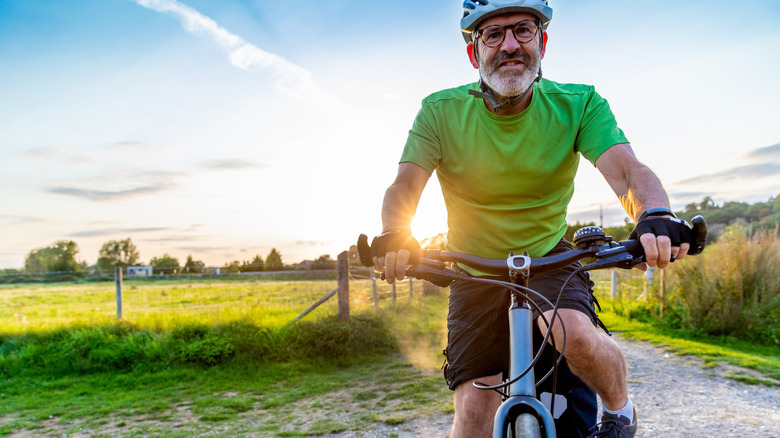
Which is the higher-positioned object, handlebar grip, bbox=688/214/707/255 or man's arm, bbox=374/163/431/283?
man's arm, bbox=374/163/431/283

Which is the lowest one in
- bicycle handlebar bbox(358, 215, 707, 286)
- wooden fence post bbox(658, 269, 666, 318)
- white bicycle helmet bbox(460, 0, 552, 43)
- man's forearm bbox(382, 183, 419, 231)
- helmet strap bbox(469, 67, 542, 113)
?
wooden fence post bbox(658, 269, 666, 318)

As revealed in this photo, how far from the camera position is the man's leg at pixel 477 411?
253cm

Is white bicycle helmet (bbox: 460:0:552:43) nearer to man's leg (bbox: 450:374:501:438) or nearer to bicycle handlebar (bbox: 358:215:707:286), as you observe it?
bicycle handlebar (bbox: 358:215:707:286)

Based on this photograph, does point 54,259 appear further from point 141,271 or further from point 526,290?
point 526,290

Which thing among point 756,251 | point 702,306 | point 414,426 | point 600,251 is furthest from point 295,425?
point 756,251

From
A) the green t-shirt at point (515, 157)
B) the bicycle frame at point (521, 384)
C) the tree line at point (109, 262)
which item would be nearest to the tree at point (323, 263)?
the tree line at point (109, 262)

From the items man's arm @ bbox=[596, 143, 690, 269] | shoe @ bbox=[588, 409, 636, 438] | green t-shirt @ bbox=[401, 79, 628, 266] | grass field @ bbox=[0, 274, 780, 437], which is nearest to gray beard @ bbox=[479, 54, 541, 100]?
green t-shirt @ bbox=[401, 79, 628, 266]

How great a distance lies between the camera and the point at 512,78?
2717mm

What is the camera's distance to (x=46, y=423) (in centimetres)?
649

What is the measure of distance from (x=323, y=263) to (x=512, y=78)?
13879 millimetres

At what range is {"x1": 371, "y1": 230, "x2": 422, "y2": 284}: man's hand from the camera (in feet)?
6.66

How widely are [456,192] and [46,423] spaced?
6276 mm

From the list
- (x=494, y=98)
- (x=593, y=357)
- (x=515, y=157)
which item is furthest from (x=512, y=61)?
(x=593, y=357)

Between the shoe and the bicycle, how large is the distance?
1.60 ft
